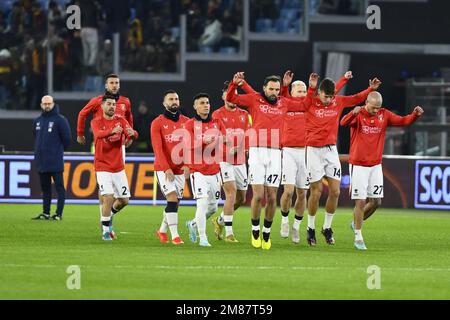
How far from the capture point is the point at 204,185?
19953 millimetres

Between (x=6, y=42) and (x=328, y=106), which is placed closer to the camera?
(x=328, y=106)

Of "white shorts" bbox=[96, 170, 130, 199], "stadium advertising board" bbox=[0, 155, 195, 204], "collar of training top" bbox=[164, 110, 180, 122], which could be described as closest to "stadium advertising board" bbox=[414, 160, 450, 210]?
"stadium advertising board" bbox=[0, 155, 195, 204]

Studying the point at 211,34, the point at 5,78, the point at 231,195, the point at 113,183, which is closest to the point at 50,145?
the point at 113,183

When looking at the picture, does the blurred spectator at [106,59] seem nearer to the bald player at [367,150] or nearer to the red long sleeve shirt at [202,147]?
the red long sleeve shirt at [202,147]

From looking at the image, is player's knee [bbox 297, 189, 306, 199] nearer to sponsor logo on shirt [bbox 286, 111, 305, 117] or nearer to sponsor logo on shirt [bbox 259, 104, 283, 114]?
sponsor logo on shirt [bbox 286, 111, 305, 117]

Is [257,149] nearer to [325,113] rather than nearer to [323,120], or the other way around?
[323,120]

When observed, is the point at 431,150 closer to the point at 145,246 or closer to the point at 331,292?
the point at 145,246

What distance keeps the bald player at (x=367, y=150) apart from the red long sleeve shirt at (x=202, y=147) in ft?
6.54

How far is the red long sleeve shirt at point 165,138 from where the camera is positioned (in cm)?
2019

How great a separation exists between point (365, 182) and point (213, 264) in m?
3.72

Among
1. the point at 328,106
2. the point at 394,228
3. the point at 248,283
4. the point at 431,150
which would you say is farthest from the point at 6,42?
the point at 248,283

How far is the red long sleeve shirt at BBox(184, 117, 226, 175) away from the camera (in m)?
19.8

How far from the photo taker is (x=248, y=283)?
49.7ft
